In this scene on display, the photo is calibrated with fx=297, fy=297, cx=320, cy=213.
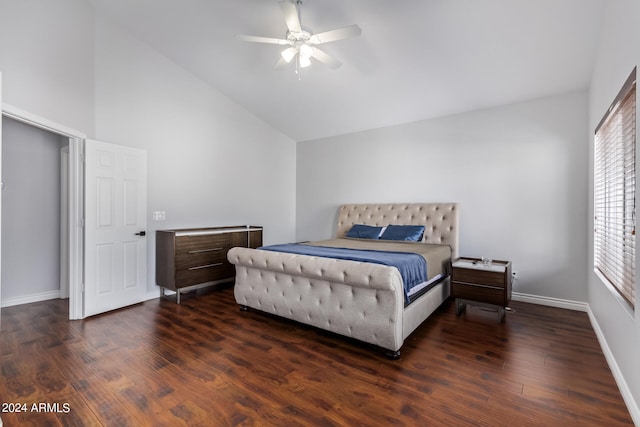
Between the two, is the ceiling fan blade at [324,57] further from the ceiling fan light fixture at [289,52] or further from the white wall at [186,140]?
the white wall at [186,140]

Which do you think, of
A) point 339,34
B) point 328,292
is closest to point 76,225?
point 328,292

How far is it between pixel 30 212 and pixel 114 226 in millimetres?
1268

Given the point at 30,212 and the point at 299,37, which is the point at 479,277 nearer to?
the point at 299,37

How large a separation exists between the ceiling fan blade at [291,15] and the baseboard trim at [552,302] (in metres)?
4.10

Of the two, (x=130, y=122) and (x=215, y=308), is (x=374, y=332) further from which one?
(x=130, y=122)

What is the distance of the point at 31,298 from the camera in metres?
3.85

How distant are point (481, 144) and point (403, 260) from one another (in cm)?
245

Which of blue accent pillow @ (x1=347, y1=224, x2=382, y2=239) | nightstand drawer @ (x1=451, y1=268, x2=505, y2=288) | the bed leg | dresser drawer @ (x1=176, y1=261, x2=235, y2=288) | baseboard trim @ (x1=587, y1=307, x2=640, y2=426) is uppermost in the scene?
blue accent pillow @ (x1=347, y1=224, x2=382, y2=239)

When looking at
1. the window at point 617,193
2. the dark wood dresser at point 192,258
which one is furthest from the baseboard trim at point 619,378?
the dark wood dresser at point 192,258

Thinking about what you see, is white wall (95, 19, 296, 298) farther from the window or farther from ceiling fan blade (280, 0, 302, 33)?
the window

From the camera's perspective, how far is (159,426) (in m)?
1.66

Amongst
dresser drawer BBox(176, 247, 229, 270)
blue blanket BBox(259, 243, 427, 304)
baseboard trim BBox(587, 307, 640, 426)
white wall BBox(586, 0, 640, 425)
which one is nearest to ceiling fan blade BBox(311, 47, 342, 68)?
blue blanket BBox(259, 243, 427, 304)

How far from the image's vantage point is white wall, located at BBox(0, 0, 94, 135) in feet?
8.38

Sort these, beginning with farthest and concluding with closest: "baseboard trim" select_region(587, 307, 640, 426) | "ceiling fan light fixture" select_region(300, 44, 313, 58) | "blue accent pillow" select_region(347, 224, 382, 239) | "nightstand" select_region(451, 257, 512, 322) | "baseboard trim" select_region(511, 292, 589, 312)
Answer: "blue accent pillow" select_region(347, 224, 382, 239), "baseboard trim" select_region(511, 292, 589, 312), "nightstand" select_region(451, 257, 512, 322), "ceiling fan light fixture" select_region(300, 44, 313, 58), "baseboard trim" select_region(587, 307, 640, 426)
